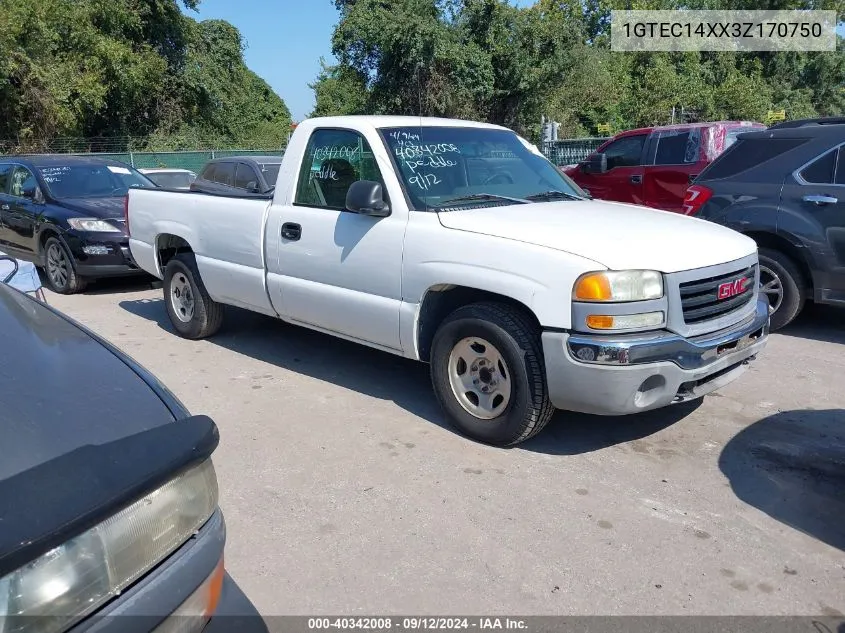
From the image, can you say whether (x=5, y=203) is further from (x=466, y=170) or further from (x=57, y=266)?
(x=466, y=170)

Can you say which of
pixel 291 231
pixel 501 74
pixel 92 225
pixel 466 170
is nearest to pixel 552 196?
pixel 466 170

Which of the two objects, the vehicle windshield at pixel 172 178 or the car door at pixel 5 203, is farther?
the vehicle windshield at pixel 172 178

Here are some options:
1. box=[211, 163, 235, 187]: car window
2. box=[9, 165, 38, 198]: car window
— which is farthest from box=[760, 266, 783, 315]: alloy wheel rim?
box=[9, 165, 38, 198]: car window

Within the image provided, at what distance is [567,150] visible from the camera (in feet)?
61.2

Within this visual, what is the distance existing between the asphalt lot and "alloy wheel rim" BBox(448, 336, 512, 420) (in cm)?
25

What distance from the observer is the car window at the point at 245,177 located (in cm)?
848

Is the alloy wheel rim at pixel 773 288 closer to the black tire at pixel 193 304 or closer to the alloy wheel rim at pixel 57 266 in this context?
the black tire at pixel 193 304

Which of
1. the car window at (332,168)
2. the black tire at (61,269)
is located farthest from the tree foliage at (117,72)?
the car window at (332,168)

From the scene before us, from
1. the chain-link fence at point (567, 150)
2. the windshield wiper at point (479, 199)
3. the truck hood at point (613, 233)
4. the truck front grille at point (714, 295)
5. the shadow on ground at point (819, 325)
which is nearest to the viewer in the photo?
the truck hood at point (613, 233)

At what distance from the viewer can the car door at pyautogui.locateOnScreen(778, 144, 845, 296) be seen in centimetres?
605

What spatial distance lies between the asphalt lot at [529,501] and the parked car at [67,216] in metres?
3.77

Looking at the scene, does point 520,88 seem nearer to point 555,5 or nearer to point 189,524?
point 555,5

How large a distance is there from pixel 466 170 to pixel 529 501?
7.53ft

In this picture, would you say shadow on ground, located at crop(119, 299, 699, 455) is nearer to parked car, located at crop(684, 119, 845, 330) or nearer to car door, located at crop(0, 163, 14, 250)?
parked car, located at crop(684, 119, 845, 330)
